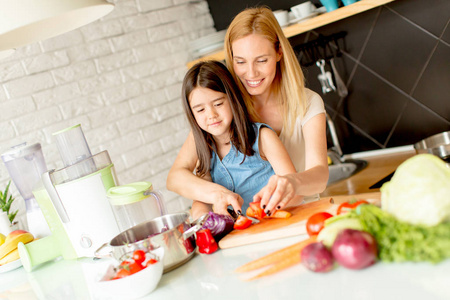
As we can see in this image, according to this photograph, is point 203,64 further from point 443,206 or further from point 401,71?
point 401,71

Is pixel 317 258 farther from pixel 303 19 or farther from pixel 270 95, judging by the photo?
pixel 303 19

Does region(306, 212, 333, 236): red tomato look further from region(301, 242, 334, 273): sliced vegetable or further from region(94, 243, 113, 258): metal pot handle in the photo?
region(94, 243, 113, 258): metal pot handle

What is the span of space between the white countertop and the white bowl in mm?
28

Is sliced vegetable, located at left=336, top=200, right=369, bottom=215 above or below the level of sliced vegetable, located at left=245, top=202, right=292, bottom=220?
above

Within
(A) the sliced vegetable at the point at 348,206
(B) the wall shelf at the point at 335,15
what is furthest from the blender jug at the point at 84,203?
(B) the wall shelf at the point at 335,15

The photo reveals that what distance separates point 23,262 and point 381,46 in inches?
85.4

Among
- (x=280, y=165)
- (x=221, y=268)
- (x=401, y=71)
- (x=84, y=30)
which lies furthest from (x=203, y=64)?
(x=401, y=71)

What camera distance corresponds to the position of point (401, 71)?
8.90ft

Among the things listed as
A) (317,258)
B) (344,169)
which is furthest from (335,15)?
(317,258)

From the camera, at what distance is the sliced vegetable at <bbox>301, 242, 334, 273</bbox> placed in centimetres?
93

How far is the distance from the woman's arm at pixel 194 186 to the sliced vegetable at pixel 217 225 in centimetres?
10

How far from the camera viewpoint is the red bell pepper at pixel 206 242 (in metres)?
1.27

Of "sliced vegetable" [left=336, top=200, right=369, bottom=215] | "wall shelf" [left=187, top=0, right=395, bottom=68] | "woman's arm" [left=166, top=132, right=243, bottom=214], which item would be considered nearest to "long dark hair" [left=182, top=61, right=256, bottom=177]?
"woman's arm" [left=166, top=132, right=243, bottom=214]

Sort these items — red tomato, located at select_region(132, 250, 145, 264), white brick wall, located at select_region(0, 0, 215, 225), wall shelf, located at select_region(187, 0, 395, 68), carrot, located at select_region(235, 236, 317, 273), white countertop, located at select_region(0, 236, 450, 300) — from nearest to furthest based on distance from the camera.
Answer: white countertop, located at select_region(0, 236, 450, 300), carrot, located at select_region(235, 236, 317, 273), red tomato, located at select_region(132, 250, 145, 264), wall shelf, located at select_region(187, 0, 395, 68), white brick wall, located at select_region(0, 0, 215, 225)
